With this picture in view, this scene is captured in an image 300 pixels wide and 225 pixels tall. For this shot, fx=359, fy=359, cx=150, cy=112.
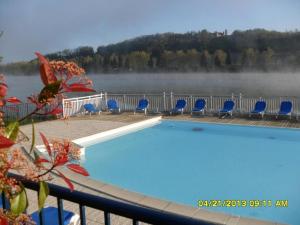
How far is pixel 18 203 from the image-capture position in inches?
35.1

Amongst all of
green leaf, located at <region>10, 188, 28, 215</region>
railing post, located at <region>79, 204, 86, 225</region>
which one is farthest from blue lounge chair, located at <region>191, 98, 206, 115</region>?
green leaf, located at <region>10, 188, 28, 215</region>

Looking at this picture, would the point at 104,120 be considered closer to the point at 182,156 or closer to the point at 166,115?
the point at 166,115

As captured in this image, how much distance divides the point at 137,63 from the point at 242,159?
23.6 metres

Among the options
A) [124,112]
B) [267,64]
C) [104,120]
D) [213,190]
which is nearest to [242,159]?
[213,190]

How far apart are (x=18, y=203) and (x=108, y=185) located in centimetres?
517

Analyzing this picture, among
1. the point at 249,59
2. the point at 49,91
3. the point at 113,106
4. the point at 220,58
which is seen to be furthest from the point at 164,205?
the point at 249,59

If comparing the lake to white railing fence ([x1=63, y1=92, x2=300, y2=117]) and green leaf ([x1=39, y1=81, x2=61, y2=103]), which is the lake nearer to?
white railing fence ([x1=63, y1=92, x2=300, y2=117])

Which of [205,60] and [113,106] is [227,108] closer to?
[113,106]

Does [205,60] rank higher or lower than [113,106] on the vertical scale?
higher

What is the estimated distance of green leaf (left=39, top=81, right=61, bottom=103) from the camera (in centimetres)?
77

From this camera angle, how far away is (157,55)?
106 ft

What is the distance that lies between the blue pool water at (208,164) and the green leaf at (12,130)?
5671mm
